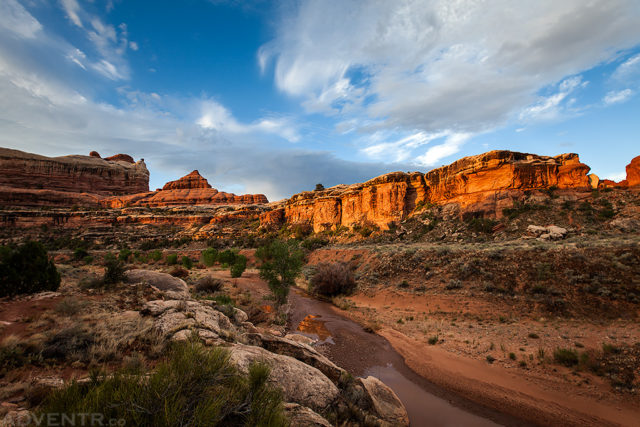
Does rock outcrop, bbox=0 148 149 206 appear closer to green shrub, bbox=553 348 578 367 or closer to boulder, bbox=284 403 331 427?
boulder, bbox=284 403 331 427

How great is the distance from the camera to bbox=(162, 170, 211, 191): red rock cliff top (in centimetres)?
9144

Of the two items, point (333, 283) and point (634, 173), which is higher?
point (634, 173)

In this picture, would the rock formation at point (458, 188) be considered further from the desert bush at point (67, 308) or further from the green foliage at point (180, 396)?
the desert bush at point (67, 308)

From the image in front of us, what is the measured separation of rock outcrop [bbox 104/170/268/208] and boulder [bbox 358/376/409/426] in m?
82.2

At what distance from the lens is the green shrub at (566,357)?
26.9ft

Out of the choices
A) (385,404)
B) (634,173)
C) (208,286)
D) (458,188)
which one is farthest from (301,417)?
(634,173)

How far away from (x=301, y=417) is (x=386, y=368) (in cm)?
690

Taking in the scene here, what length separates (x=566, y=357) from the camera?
8.30 metres

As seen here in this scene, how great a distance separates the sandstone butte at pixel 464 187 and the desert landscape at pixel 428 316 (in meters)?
0.21

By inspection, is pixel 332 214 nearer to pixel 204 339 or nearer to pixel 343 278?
pixel 343 278

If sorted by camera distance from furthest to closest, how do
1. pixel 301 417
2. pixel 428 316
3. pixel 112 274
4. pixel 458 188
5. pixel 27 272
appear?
pixel 458 188 < pixel 428 316 < pixel 112 274 < pixel 27 272 < pixel 301 417

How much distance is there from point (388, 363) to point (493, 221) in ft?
84.4

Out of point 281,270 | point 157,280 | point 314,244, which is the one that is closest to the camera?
point 157,280

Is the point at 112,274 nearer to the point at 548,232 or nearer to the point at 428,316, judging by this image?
the point at 428,316
